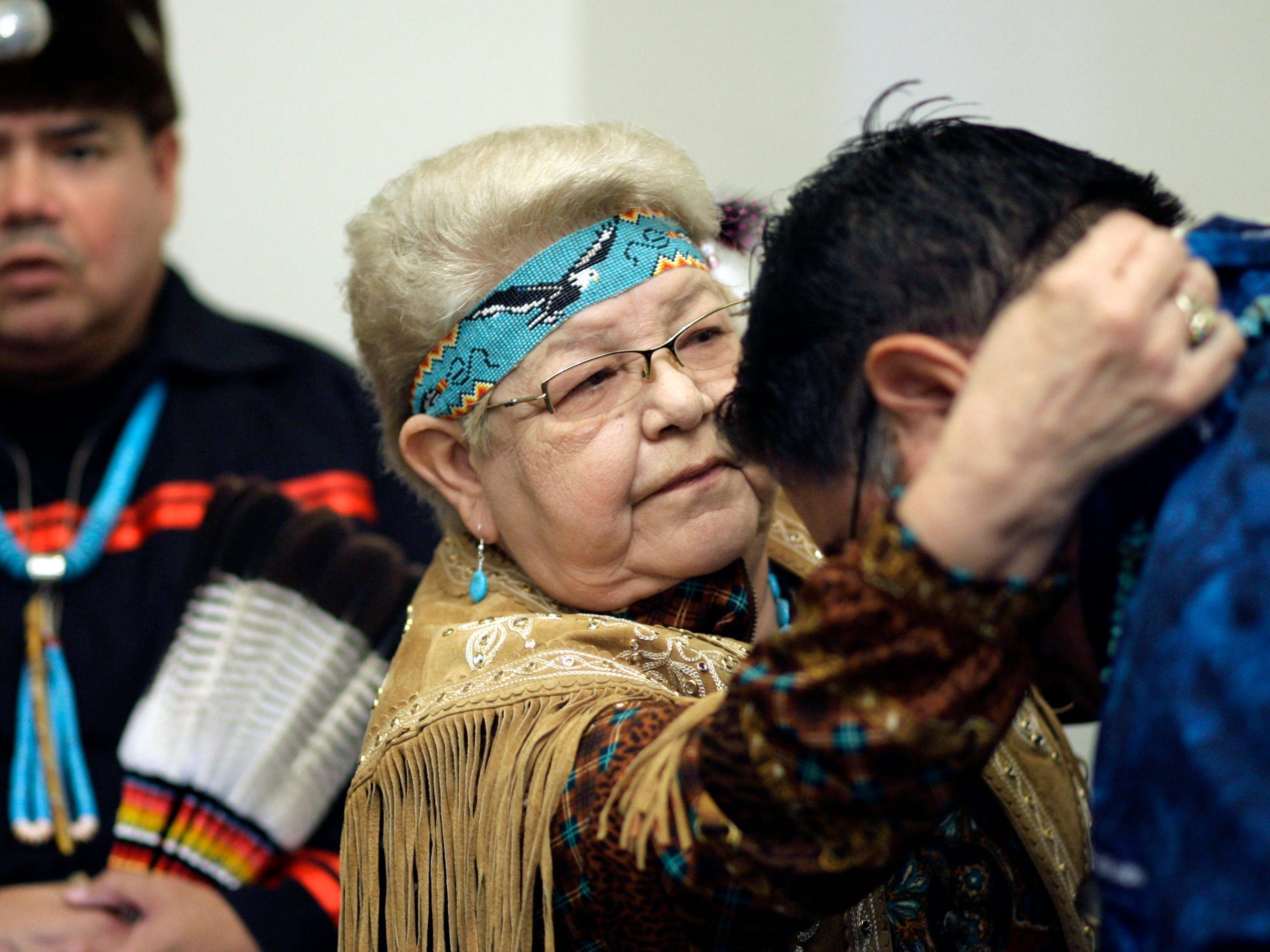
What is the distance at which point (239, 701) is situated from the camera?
68.2 inches

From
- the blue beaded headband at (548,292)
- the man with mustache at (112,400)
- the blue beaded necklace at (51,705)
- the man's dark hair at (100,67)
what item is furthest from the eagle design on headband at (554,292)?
the man's dark hair at (100,67)

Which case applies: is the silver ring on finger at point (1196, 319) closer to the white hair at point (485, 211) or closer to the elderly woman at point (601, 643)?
the elderly woman at point (601, 643)

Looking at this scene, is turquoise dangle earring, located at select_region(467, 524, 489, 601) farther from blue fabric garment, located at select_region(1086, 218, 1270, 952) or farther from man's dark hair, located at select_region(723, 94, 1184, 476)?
blue fabric garment, located at select_region(1086, 218, 1270, 952)

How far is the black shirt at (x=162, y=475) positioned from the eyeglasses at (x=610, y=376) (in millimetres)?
703

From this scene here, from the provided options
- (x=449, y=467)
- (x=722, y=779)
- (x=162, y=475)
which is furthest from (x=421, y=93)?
(x=722, y=779)

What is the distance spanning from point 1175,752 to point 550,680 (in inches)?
24.0

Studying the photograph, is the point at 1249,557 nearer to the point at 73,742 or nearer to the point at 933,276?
the point at 933,276

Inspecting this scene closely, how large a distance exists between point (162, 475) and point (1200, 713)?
69.7 inches

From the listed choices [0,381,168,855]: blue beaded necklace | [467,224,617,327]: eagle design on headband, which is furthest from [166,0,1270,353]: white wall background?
[467,224,617,327]: eagle design on headband

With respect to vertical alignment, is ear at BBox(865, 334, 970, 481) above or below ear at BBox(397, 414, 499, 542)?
above

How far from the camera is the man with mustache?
1956 mm

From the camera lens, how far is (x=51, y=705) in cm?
192

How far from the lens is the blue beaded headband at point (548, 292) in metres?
1.32

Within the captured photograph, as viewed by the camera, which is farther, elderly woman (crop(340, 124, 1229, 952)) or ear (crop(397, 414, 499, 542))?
ear (crop(397, 414, 499, 542))
